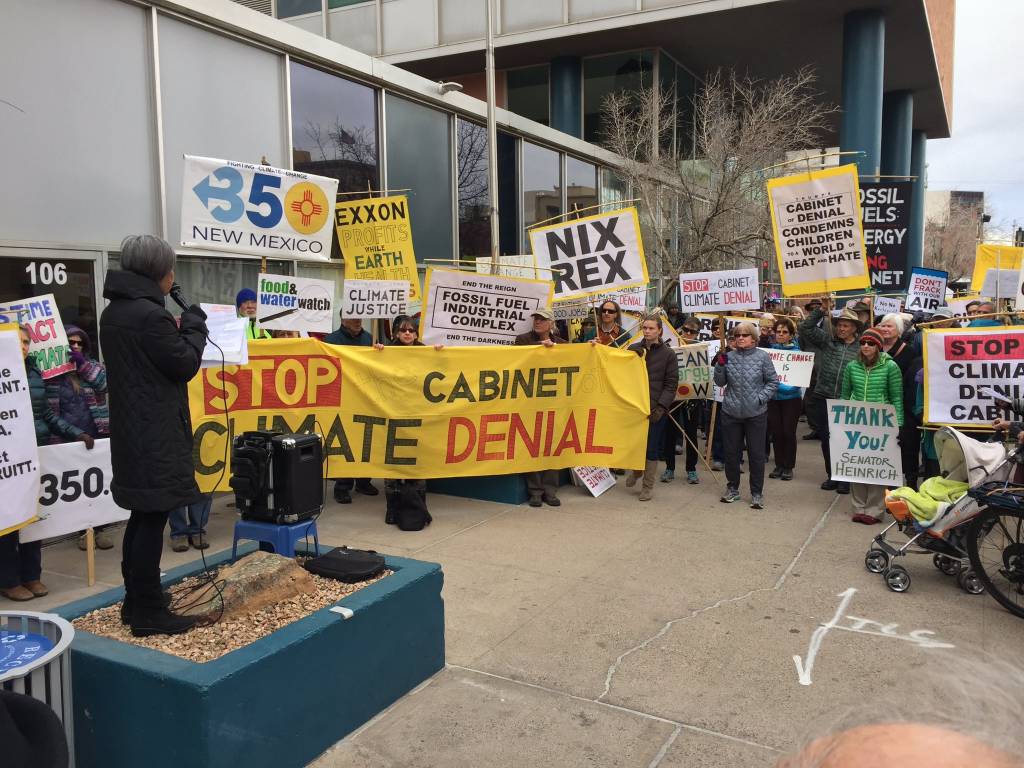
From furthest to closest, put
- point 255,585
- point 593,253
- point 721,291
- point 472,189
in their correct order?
point 472,189 → point 721,291 → point 593,253 → point 255,585

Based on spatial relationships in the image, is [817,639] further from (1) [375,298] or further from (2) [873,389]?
(1) [375,298]

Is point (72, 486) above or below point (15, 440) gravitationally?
below

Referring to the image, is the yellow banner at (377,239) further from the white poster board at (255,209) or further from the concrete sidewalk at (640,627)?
the concrete sidewalk at (640,627)

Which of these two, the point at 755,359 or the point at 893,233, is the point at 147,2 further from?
the point at 893,233

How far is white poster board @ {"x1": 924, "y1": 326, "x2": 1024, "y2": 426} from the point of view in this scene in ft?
21.0

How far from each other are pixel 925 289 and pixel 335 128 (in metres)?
11.5

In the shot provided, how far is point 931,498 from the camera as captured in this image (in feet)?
19.1

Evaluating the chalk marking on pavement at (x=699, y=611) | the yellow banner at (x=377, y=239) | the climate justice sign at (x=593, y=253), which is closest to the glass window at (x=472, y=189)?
the yellow banner at (x=377, y=239)

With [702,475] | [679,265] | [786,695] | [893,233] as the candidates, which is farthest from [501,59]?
[786,695]

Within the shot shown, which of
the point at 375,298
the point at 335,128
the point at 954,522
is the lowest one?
the point at 954,522

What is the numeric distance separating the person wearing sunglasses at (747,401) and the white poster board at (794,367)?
151cm

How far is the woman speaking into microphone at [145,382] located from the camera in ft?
11.5

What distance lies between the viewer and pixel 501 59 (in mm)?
23953

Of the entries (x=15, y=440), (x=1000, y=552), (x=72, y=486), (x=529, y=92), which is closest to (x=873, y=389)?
(x=1000, y=552)
